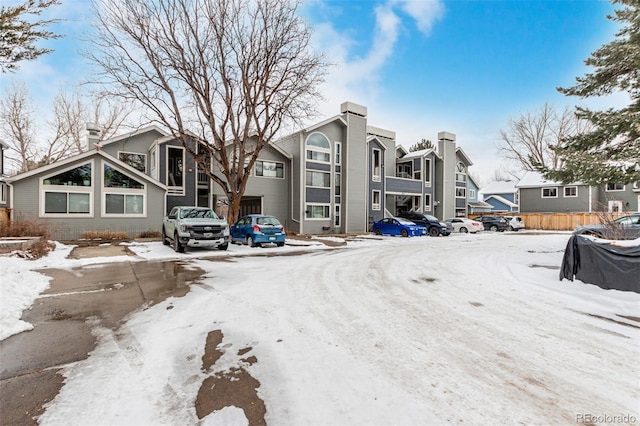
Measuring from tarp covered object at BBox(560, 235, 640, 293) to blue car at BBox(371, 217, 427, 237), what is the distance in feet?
50.3

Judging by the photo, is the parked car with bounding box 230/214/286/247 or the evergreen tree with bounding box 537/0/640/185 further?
the parked car with bounding box 230/214/286/247

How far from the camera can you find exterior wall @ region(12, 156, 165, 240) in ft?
54.2

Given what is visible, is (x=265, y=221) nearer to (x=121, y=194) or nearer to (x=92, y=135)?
(x=121, y=194)

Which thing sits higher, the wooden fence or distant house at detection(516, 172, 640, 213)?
distant house at detection(516, 172, 640, 213)

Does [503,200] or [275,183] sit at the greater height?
[275,183]

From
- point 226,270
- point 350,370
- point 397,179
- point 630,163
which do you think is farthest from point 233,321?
point 397,179

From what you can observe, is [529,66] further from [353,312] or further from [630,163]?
[353,312]

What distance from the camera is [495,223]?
98.9ft

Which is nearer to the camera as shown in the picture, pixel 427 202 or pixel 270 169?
pixel 270 169

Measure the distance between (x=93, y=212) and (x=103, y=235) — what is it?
1.47 metres

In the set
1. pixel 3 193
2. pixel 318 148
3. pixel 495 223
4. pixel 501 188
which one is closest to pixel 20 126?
pixel 3 193

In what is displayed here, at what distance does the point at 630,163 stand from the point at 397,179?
21.3 m

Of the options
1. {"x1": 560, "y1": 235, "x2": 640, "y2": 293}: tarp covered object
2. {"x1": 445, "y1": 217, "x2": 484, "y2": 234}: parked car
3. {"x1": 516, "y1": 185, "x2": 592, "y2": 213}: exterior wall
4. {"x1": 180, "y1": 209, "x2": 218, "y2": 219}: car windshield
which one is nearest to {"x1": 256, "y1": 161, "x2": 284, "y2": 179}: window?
{"x1": 180, "y1": 209, "x2": 218, "y2": 219}: car windshield

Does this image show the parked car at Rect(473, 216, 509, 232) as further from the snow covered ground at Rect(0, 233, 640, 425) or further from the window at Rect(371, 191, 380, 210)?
the snow covered ground at Rect(0, 233, 640, 425)
